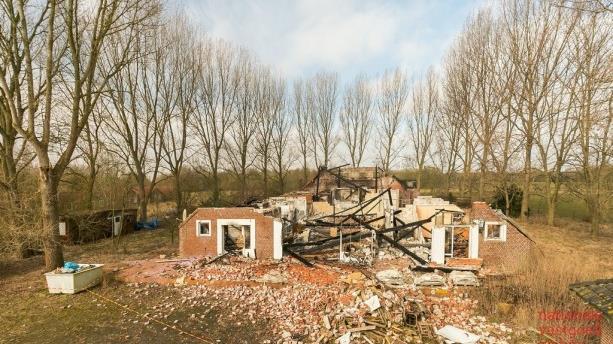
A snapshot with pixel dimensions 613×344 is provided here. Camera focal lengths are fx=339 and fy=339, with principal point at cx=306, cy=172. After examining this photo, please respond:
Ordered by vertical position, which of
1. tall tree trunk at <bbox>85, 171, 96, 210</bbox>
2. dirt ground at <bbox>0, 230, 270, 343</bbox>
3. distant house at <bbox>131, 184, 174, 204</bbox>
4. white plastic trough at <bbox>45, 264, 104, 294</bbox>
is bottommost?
dirt ground at <bbox>0, 230, 270, 343</bbox>

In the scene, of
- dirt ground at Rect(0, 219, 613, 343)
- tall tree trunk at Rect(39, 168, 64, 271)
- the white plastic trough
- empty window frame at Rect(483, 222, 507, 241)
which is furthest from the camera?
empty window frame at Rect(483, 222, 507, 241)


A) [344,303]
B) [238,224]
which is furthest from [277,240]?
[344,303]

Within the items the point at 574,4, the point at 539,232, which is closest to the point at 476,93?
the point at 539,232

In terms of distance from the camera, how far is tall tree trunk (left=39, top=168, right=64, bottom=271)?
1301 centimetres

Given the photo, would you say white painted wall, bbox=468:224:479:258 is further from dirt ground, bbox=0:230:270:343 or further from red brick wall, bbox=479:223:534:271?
dirt ground, bbox=0:230:270:343

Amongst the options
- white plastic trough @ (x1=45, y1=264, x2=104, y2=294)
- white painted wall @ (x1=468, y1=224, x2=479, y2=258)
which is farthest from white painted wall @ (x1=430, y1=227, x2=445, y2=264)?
white plastic trough @ (x1=45, y1=264, x2=104, y2=294)

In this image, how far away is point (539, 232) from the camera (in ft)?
76.0

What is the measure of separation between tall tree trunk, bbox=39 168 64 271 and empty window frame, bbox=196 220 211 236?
18.0ft

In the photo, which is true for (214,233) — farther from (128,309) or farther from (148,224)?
(148,224)

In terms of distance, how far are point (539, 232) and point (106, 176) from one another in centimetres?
3068

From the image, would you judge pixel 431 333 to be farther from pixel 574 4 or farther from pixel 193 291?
pixel 574 4

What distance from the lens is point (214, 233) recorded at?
16250 mm

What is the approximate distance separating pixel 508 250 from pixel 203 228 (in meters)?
13.9

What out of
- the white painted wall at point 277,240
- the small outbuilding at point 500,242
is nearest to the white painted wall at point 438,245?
the small outbuilding at point 500,242
